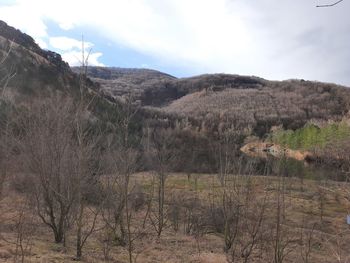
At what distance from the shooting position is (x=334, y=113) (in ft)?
551

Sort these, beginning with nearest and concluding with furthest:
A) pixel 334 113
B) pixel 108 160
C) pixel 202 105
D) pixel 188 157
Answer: pixel 108 160 → pixel 188 157 → pixel 334 113 → pixel 202 105

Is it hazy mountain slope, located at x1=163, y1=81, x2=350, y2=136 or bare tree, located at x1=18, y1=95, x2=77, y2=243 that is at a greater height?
hazy mountain slope, located at x1=163, y1=81, x2=350, y2=136

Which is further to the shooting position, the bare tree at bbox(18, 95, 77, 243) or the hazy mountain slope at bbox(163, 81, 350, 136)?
the hazy mountain slope at bbox(163, 81, 350, 136)

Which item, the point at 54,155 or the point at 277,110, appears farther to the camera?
the point at 277,110

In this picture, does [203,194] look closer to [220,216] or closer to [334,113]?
[220,216]

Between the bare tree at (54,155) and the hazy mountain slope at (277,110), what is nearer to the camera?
the bare tree at (54,155)

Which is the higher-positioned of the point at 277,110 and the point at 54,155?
the point at 277,110

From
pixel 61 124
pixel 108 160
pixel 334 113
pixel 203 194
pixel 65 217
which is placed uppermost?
pixel 334 113

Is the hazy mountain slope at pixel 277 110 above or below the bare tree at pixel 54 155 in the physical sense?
above

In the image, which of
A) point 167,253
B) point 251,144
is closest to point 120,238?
point 167,253

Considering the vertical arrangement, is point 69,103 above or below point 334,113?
below

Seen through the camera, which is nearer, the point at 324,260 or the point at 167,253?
the point at 167,253

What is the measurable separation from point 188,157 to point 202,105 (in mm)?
123968

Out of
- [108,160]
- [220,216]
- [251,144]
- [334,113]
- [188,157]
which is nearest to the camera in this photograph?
[108,160]
